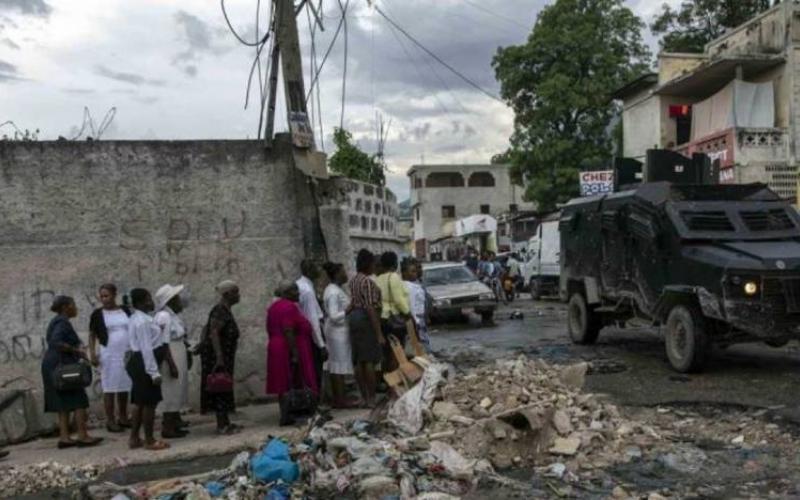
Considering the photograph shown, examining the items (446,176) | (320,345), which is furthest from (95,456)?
(446,176)

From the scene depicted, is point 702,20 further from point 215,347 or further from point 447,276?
A: point 215,347

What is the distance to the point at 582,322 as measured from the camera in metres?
12.7

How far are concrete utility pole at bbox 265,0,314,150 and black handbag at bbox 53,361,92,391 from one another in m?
3.22

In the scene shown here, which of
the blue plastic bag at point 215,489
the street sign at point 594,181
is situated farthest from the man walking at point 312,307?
the street sign at point 594,181

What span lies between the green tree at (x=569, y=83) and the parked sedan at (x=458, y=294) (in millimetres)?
15323

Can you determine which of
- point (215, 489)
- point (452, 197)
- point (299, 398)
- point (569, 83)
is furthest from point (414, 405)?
point (452, 197)

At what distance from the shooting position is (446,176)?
61125mm

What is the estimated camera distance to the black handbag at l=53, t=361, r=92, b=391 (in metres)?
6.80

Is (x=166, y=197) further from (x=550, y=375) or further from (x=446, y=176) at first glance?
(x=446, y=176)

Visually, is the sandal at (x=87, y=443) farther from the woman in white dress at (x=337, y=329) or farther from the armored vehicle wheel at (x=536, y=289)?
the armored vehicle wheel at (x=536, y=289)

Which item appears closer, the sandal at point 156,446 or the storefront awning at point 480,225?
the sandal at point 156,446

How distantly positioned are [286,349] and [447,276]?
11.0 m

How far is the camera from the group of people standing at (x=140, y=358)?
22.0 feet

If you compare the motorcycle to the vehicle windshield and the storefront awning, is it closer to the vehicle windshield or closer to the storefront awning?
the vehicle windshield
